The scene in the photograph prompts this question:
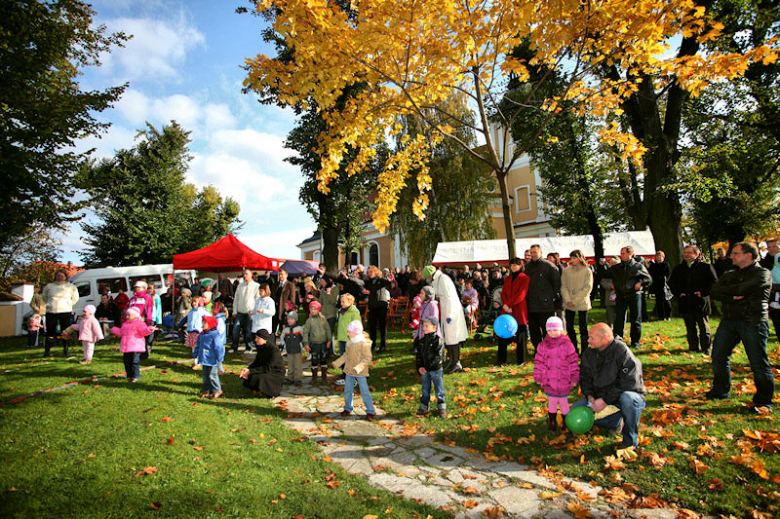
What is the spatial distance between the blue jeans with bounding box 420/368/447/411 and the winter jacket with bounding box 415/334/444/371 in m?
0.10

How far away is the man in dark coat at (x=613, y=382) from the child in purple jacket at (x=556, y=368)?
5.4 inches

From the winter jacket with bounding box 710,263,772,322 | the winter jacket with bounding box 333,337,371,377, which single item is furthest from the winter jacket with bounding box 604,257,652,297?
the winter jacket with bounding box 333,337,371,377

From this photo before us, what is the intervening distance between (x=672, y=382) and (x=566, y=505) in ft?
12.4

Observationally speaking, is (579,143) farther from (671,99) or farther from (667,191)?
(667,191)

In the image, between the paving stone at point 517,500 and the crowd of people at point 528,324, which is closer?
the paving stone at point 517,500

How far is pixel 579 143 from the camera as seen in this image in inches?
728

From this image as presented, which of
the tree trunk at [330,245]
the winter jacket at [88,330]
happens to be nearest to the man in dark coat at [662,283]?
the tree trunk at [330,245]

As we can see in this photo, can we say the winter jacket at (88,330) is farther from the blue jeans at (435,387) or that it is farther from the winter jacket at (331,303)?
the blue jeans at (435,387)

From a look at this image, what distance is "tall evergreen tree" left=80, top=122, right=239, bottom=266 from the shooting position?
93.8ft

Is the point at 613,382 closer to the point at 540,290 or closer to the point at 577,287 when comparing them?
the point at 540,290

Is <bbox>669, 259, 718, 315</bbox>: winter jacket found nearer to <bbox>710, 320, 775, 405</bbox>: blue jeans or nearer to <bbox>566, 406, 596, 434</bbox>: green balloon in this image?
<bbox>710, 320, 775, 405</bbox>: blue jeans

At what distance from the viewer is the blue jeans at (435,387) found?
5648 mm

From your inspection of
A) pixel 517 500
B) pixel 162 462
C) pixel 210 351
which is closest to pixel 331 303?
pixel 210 351

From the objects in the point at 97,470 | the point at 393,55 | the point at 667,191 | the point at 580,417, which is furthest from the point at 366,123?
the point at 667,191
